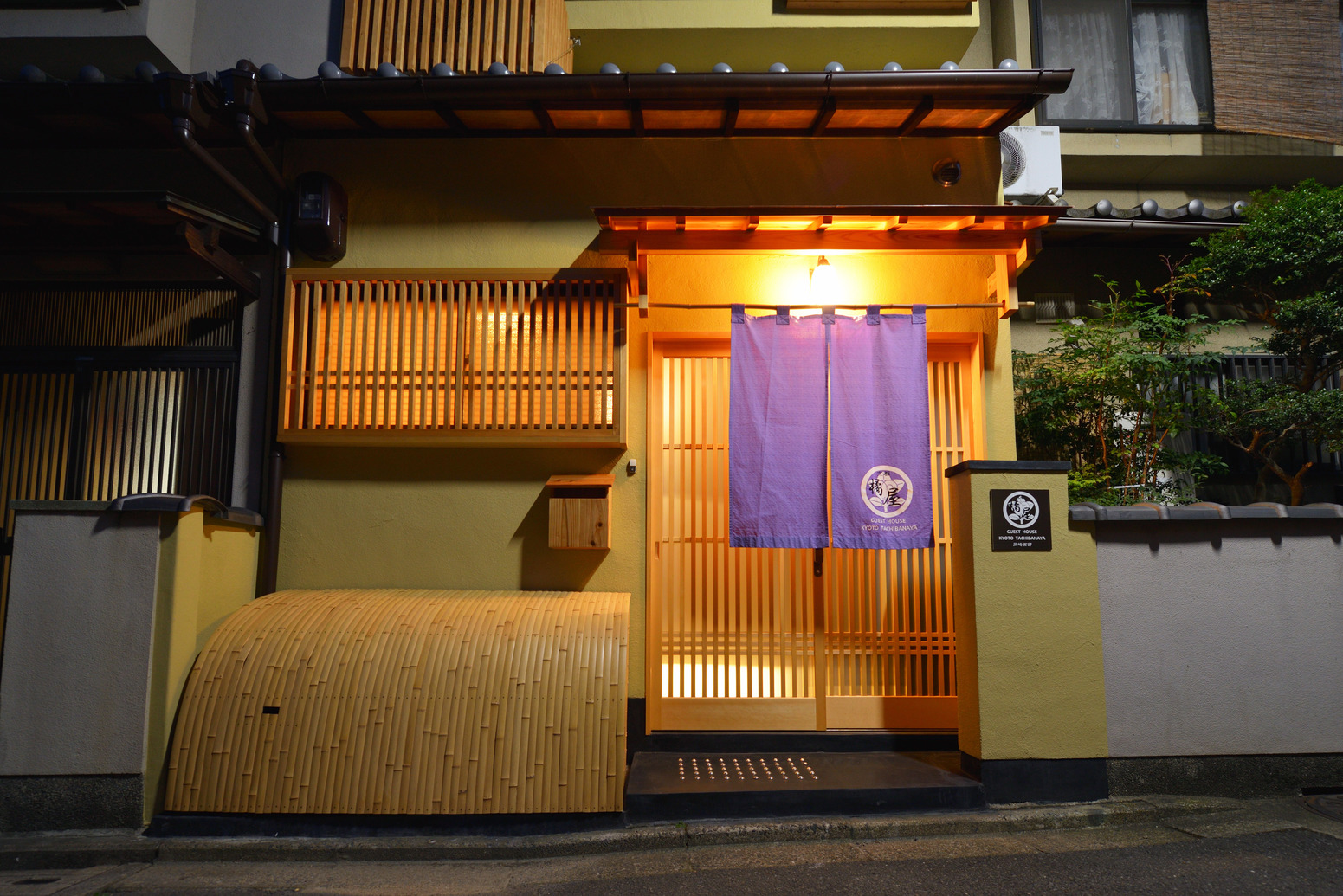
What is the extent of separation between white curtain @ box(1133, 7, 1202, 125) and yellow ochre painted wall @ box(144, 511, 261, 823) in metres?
12.6

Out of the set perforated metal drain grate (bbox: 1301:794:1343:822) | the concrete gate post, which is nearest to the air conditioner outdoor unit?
the concrete gate post

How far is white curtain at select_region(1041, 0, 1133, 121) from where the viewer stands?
1038 cm

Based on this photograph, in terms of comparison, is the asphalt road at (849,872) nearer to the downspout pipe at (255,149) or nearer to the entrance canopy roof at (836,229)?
the entrance canopy roof at (836,229)

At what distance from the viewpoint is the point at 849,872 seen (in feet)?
14.1

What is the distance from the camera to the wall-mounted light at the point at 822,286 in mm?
6531

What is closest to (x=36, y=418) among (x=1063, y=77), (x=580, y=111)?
(x=580, y=111)

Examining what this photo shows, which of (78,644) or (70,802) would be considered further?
(78,644)

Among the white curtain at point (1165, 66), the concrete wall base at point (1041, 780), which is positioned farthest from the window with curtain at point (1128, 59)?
the concrete wall base at point (1041, 780)

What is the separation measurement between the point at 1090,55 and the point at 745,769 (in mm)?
11029

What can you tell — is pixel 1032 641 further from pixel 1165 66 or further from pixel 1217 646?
pixel 1165 66

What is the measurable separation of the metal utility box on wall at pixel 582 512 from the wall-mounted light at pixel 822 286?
2.47 metres

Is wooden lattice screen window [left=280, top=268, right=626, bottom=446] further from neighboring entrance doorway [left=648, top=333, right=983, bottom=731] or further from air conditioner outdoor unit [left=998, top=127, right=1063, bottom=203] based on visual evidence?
air conditioner outdoor unit [left=998, top=127, right=1063, bottom=203]

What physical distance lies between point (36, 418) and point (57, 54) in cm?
347

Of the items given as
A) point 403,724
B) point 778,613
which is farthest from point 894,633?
point 403,724
